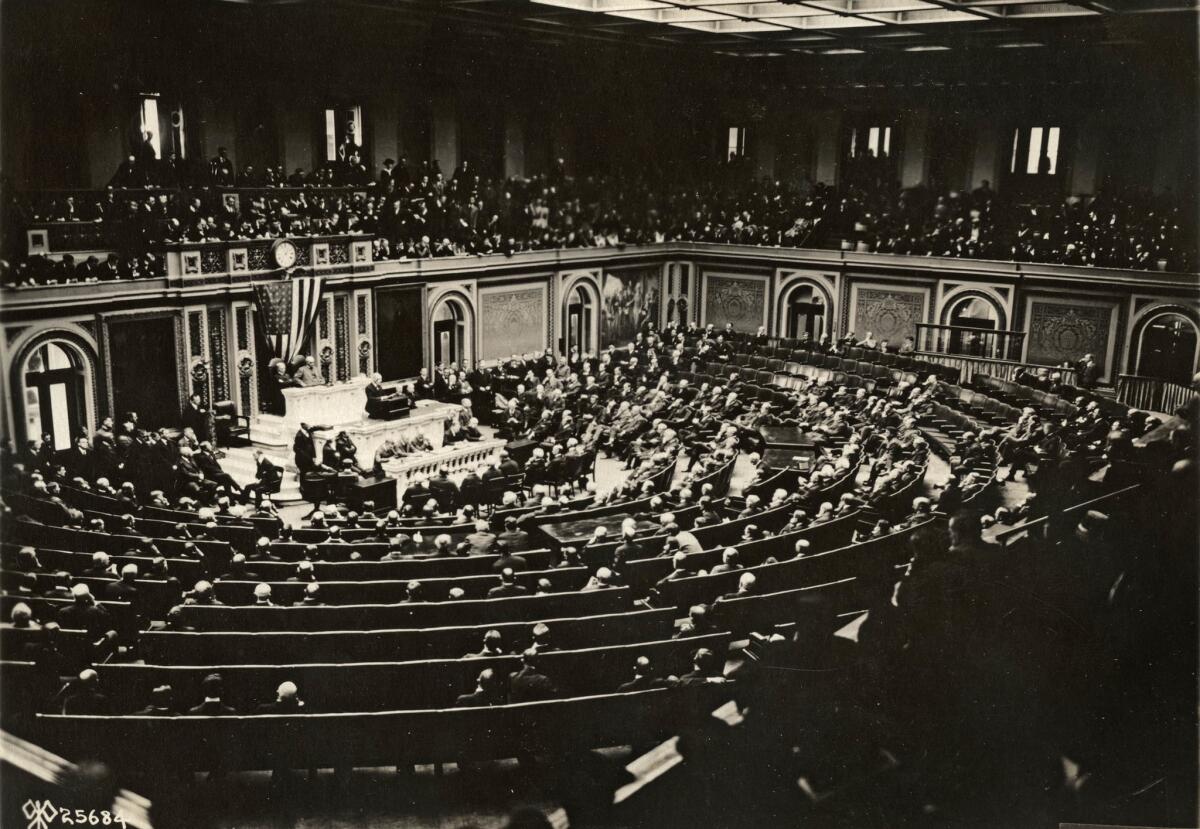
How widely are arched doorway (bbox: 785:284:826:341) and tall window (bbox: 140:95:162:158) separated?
21.7 metres

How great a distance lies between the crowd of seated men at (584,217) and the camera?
2311cm

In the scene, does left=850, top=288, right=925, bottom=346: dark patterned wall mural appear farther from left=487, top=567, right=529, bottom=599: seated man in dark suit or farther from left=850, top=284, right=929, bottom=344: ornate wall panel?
left=487, top=567, right=529, bottom=599: seated man in dark suit

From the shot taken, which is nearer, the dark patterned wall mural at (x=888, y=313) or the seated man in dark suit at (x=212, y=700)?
the seated man in dark suit at (x=212, y=700)

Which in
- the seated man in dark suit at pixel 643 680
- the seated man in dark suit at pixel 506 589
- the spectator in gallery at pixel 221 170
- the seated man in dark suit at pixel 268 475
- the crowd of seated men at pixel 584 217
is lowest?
the seated man in dark suit at pixel 268 475

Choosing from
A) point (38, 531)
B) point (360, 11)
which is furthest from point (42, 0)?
point (360, 11)

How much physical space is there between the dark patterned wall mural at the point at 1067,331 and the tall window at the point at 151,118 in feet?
87.7

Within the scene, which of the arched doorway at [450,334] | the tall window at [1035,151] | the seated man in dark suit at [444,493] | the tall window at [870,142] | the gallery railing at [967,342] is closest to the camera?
the seated man in dark suit at [444,493]

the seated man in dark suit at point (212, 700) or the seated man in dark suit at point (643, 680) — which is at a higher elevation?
the seated man in dark suit at point (212, 700)

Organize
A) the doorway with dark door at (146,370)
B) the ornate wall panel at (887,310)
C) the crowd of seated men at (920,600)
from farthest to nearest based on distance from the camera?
1. the ornate wall panel at (887,310)
2. the doorway with dark door at (146,370)
3. the crowd of seated men at (920,600)

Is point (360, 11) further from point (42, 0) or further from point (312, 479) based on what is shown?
point (312, 479)

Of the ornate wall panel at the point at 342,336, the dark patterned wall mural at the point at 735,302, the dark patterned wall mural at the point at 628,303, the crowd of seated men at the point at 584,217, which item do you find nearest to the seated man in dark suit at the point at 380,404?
the ornate wall panel at the point at 342,336

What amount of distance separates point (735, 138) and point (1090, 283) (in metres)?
14.2

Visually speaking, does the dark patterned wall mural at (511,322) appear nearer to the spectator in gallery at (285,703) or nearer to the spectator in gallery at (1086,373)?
the spectator in gallery at (1086,373)

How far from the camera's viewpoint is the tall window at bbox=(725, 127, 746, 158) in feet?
121
